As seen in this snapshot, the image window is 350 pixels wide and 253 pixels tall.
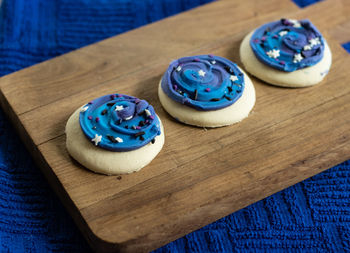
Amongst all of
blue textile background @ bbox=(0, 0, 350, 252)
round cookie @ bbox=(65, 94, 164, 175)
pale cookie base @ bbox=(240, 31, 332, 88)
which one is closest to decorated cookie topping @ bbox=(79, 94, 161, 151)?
round cookie @ bbox=(65, 94, 164, 175)

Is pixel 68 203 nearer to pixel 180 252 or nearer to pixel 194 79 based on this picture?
pixel 180 252

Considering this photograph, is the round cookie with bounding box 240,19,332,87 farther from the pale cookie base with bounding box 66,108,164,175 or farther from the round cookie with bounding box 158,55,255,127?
the pale cookie base with bounding box 66,108,164,175

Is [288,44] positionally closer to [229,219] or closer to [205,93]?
[205,93]

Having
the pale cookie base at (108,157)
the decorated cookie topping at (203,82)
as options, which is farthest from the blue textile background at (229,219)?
the decorated cookie topping at (203,82)

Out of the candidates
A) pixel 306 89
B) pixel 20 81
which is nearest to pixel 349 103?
pixel 306 89

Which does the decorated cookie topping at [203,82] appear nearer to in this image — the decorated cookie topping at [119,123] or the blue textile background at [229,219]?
the decorated cookie topping at [119,123]
